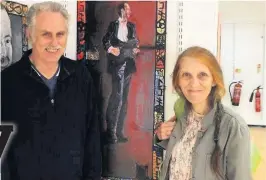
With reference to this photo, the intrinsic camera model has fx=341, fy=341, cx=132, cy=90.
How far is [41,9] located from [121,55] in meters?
0.33

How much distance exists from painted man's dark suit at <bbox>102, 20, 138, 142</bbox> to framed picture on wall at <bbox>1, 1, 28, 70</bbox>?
32cm

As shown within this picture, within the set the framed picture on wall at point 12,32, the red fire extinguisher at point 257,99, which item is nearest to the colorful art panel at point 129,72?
the framed picture on wall at point 12,32

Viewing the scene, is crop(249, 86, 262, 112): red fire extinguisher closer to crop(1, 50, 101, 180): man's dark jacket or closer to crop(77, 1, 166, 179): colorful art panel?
crop(77, 1, 166, 179): colorful art panel

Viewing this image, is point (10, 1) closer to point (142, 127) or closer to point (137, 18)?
point (137, 18)

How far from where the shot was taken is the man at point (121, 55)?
1.28m

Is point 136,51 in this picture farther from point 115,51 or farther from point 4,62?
point 4,62

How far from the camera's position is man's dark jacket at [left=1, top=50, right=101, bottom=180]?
123 centimetres

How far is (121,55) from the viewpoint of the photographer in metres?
1.29

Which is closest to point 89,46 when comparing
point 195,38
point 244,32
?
point 195,38

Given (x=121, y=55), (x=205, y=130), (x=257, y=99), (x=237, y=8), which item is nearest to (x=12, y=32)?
(x=121, y=55)

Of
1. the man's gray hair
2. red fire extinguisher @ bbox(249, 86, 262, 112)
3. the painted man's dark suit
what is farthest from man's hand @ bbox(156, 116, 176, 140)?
red fire extinguisher @ bbox(249, 86, 262, 112)

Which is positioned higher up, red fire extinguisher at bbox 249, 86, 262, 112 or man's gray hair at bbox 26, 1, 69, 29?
man's gray hair at bbox 26, 1, 69, 29

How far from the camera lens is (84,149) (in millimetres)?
1345

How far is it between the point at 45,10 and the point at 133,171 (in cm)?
70
